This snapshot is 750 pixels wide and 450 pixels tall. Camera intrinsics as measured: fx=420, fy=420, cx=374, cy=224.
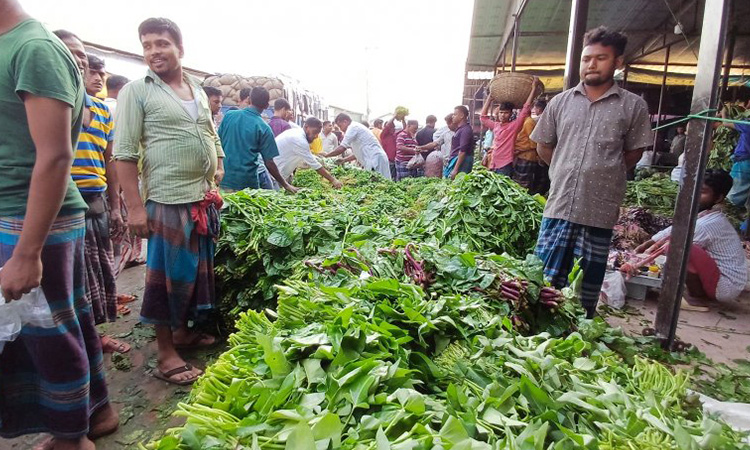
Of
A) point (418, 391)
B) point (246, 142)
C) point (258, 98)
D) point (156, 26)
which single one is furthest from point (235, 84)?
point (418, 391)

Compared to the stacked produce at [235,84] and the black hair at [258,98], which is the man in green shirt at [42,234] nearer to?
the black hair at [258,98]

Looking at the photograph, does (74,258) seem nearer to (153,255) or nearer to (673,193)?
(153,255)

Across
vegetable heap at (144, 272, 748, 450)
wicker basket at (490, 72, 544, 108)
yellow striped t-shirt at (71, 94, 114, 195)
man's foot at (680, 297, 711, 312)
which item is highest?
wicker basket at (490, 72, 544, 108)

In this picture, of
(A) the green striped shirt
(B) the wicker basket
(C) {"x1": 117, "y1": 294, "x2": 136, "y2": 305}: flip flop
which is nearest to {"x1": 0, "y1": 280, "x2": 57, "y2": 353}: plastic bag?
(A) the green striped shirt

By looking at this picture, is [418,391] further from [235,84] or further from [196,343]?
[235,84]

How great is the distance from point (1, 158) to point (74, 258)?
1.74 ft

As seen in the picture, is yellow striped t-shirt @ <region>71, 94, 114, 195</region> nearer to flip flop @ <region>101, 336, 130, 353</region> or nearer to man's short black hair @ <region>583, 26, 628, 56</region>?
flip flop @ <region>101, 336, 130, 353</region>

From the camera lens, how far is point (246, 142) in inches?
177

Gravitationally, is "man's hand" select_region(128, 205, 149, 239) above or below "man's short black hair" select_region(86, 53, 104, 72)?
below

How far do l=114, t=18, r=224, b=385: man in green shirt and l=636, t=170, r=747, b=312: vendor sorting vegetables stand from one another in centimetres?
417

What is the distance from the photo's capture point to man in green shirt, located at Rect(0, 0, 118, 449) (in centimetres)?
161

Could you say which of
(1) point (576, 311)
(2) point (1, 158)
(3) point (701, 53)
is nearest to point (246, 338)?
(2) point (1, 158)

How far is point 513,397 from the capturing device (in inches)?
47.4

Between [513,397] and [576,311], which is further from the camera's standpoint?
[576,311]
